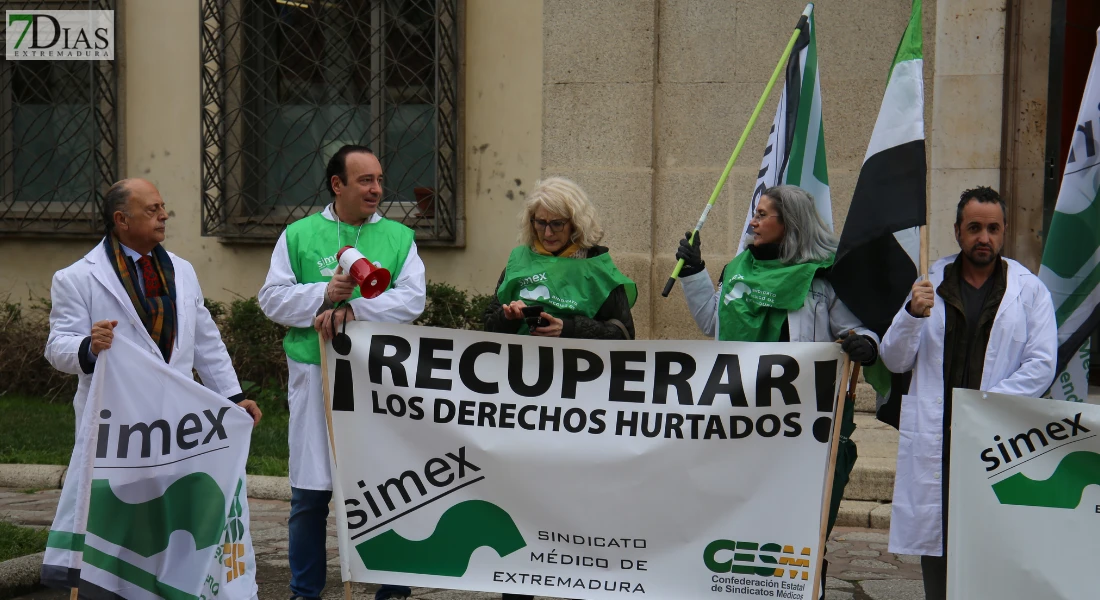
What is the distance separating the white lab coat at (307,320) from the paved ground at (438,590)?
821mm

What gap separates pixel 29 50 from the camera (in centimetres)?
1075

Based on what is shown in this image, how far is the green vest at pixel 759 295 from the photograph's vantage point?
4730 millimetres

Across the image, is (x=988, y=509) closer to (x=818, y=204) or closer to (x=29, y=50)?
(x=818, y=204)

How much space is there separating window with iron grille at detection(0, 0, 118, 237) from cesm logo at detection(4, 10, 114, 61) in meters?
0.09

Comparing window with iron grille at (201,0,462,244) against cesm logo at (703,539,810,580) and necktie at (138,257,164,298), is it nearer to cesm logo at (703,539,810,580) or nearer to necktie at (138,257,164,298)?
necktie at (138,257,164,298)

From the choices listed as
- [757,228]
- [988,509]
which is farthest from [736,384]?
[988,509]

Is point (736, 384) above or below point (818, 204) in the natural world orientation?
below

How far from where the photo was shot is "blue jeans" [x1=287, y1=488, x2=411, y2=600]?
5.07 meters

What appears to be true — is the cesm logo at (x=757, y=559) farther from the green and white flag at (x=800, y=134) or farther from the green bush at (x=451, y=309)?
the green bush at (x=451, y=309)

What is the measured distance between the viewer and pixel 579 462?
4672mm

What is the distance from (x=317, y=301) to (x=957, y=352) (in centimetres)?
252

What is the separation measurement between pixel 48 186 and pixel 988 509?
9409 mm

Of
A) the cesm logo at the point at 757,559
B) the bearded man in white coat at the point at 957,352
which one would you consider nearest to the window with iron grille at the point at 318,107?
the cesm logo at the point at 757,559

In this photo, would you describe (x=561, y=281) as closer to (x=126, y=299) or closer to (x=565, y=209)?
(x=565, y=209)
